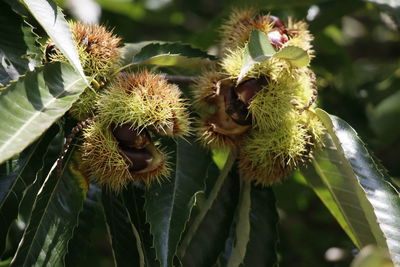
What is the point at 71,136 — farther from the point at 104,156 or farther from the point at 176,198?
the point at 176,198

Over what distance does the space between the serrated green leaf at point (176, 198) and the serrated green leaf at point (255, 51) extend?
301mm

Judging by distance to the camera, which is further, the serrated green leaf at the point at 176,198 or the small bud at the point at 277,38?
the small bud at the point at 277,38

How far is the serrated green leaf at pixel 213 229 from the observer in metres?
1.53

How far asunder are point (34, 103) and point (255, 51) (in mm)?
461

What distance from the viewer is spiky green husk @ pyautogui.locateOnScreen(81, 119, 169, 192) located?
4.39 feet

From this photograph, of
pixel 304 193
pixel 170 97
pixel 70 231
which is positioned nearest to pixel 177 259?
pixel 70 231

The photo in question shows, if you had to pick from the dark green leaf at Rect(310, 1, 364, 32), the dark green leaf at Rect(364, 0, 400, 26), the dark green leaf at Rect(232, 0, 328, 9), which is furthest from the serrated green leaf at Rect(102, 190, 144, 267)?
the dark green leaf at Rect(310, 1, 364, 32)

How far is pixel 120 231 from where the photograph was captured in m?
1.54

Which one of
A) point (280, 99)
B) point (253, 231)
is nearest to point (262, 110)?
point (280, 99)

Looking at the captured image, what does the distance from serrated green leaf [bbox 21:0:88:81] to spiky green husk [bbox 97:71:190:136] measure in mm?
118

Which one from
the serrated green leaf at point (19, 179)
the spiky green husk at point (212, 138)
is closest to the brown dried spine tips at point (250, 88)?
the spiky green husk at point (212, 138)

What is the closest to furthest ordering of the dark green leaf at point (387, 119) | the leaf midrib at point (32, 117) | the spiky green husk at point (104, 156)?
the leaf midrib at point (32, 117), the spiky green husk at point (104, 156), the dark green leaf at point (387, 119)

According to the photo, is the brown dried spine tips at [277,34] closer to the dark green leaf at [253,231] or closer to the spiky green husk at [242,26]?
the spiky green husk at [242,26]

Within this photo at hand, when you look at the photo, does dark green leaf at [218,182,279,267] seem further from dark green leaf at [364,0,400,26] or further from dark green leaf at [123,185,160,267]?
dark green leaf at [364,0,400,26]
